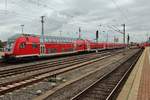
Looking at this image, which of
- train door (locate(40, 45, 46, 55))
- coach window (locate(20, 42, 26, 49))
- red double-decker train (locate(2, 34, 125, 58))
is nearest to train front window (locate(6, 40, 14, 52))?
red double-decker train (locate(2, 34, 125, 58))

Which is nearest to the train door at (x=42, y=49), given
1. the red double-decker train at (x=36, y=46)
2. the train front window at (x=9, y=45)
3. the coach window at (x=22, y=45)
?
the red double-decker train at (x=36, y=46)

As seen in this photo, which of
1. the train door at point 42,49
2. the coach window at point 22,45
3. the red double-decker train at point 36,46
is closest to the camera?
the red double-decker train at point 36,46

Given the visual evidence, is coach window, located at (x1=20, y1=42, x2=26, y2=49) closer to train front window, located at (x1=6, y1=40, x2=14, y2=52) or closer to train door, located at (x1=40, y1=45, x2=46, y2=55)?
train front window, located at (x1=6, y1=40, x2=14, y2=52)

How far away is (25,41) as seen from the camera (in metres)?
26.3

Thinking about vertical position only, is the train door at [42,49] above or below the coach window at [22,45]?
below

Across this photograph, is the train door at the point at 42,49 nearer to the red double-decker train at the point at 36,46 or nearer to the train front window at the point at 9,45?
the red double-decker train at the point at 36,46

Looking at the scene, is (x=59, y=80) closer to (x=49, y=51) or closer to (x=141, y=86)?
(x=141, y=86)

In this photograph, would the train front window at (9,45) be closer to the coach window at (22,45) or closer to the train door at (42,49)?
the coach window at (22,45)

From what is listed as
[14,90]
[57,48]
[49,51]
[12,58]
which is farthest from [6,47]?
[14,90]

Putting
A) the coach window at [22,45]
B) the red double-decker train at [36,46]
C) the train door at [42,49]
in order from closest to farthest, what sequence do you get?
1. the red double-decker train at [36,46]
2. the coach window at [22,45]
3. the train door at [42,49]

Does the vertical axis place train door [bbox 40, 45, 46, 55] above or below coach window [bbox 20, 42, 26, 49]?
below

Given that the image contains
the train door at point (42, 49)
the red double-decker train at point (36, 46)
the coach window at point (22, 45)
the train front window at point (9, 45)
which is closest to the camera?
the red double-decker train at point (36, 46)

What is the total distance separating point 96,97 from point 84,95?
1.93 ft

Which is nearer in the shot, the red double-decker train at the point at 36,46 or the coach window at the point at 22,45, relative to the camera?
the red double-decker train at the point at 36,46
